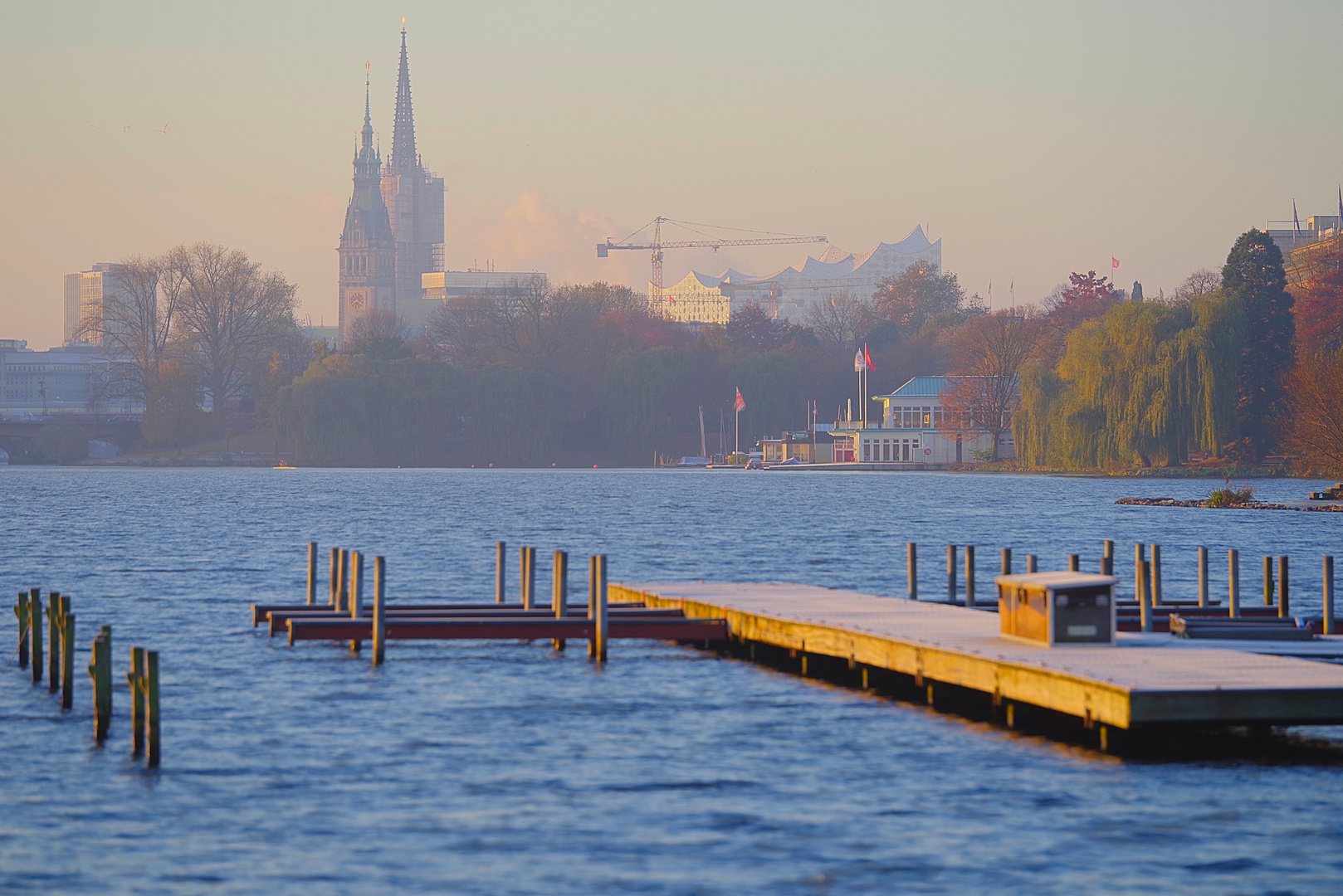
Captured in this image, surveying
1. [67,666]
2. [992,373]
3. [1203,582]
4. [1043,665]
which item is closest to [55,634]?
[67,666]

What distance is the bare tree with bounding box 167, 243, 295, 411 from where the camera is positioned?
15388 centimetres

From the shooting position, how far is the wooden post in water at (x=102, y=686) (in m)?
19.3

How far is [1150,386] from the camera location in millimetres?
93250

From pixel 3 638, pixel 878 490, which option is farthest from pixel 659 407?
pixel 3 638

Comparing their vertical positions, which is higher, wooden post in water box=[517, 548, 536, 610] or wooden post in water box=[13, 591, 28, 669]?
wooden post in water box=[517, 548, 536, 610]

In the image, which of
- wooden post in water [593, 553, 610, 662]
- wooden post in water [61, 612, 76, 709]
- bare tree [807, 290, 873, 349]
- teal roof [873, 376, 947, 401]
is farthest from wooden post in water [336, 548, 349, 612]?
bare tree [807, 290, 873, 349]

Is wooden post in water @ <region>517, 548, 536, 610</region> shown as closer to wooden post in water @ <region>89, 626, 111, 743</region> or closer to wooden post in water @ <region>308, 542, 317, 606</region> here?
wooden post in water @ <region>308, 542, 317, 606</region>

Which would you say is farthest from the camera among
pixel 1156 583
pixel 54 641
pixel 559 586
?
pixel 1156 583

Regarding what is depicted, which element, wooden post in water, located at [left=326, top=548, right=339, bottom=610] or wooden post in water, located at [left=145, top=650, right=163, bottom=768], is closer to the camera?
wooden post in water, located at [left=145, top=650, right=163, bottom=768]

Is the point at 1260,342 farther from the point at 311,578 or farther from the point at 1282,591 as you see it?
the point at 311,578

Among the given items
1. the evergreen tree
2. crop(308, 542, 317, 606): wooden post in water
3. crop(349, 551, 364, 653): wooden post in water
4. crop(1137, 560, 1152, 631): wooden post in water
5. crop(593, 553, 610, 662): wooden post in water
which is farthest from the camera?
the evergreen tree

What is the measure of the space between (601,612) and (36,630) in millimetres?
8193

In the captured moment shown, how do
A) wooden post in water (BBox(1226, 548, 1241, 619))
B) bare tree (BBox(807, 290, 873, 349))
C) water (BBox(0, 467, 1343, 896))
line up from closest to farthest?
water (BBox(0, 467, 1343, 896)) → wooden post in water (BBox(1226, 548, 1241, 619)) → bare tree (BBox(807, 290, 873, 349))

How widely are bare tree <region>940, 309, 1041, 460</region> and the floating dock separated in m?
109
